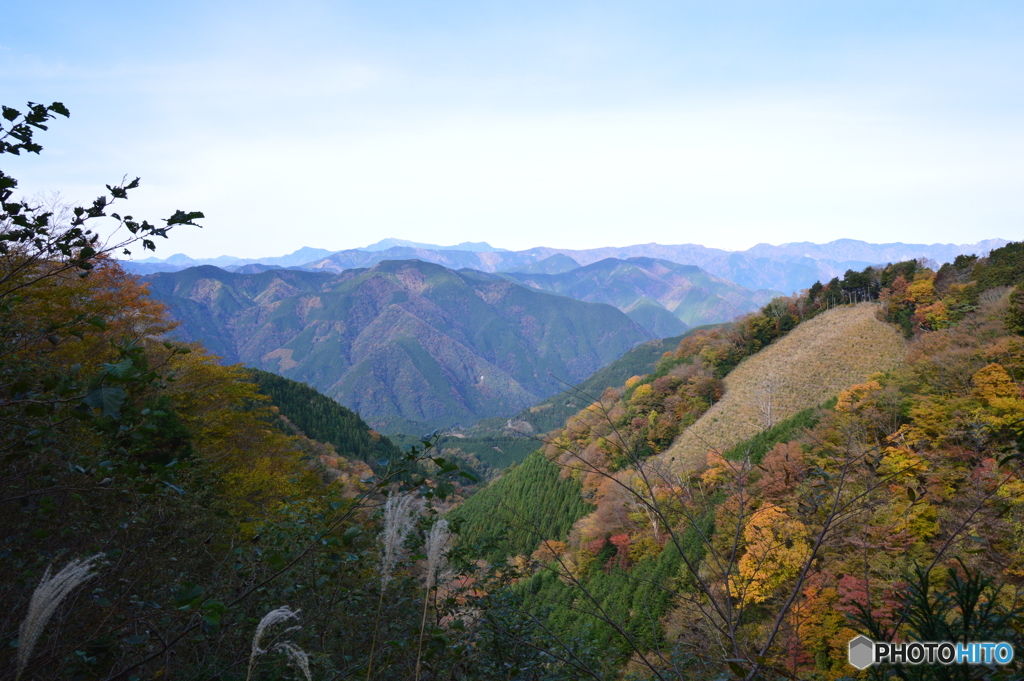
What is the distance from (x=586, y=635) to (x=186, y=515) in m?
6.43

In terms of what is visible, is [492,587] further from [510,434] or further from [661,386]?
[661,386]

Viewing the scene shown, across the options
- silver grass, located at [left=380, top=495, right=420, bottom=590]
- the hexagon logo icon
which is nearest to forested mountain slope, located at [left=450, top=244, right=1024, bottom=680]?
the hexagon logo icon

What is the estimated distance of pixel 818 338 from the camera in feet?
144

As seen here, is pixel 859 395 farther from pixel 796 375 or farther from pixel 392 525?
pixel 392 525

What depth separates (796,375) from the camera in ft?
129

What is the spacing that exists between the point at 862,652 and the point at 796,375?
42049 mm

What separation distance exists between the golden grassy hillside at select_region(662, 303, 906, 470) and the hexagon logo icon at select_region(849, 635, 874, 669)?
2935 centimetres

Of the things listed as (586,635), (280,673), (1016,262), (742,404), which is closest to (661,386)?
(742,404)

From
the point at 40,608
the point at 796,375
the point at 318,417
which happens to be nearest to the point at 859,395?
the point at 796,375

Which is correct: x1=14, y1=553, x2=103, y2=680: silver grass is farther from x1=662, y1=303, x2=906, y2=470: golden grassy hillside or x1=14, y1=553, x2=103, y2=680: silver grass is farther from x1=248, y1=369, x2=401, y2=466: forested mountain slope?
x1=248, y1=369, x2=401, y2=466: forested mountain slope

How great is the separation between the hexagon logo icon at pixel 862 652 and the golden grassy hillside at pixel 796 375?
29.3m

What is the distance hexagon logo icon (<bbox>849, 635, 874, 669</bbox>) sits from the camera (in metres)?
2.48

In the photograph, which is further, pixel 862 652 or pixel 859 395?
pixel 859 395

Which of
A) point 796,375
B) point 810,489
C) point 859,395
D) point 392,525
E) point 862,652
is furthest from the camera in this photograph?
point 796,375
